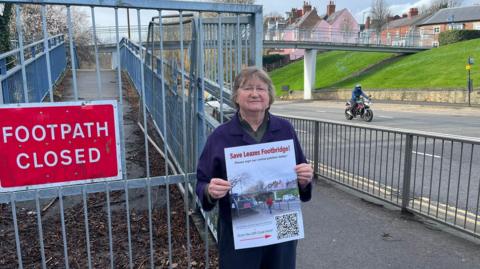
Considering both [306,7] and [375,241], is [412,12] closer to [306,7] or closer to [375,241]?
[306,7]

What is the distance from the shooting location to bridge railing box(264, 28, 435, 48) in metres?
42.5

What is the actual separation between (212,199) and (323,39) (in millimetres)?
44450

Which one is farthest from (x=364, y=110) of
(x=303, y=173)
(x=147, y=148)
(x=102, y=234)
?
(x=303, y=173)

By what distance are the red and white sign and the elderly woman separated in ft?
2.32

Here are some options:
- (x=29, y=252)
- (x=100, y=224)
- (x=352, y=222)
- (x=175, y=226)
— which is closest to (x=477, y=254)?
(x=352, y=222)

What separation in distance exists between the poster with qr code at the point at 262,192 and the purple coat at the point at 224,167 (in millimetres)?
67

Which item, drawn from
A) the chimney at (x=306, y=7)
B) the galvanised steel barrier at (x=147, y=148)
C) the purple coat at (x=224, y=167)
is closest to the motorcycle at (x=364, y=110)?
the galvanised steel barrier at (x=147, y=148)

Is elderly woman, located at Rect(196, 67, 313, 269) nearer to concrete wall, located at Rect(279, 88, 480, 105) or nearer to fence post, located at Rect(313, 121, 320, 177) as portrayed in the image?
fence post, located at Rect(313, 121, 320, 177)

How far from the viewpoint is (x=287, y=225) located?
232cm

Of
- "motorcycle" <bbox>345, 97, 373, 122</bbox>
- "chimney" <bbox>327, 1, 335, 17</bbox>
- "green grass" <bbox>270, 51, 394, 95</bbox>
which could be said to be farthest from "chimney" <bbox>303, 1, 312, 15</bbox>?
"motorcycle" <bbox>345, 97, 373, 122</bbox>

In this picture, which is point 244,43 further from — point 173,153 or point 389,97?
point 389,97

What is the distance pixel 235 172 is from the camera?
216 cm

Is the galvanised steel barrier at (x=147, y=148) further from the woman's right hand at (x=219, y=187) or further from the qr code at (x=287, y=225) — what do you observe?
the qr code at (x=287, y=225)

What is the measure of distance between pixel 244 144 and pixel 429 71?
119 feet
